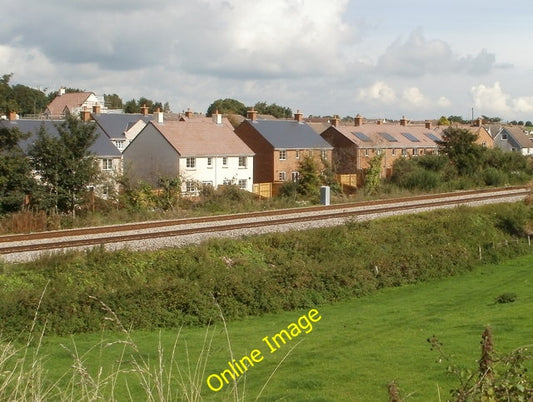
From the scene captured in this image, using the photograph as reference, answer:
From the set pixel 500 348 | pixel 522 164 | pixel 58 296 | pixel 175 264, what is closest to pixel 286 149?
pixel 522 164

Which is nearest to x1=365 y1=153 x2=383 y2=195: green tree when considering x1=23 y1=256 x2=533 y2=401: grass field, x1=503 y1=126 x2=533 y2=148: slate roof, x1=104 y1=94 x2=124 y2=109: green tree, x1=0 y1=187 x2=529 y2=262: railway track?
x1=0 y1=187 x2=529 y2=262: railway track

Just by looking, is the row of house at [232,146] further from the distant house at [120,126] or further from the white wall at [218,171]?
the distant house at [120,126]

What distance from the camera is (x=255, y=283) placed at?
23.3 metres

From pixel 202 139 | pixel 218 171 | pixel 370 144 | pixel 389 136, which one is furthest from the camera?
pixel 389 136

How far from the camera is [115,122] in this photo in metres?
68.8

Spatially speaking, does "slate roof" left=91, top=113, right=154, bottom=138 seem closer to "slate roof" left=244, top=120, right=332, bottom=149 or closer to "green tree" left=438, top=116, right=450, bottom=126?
"slate roof" left=244, top=120, right=332, bottom=149

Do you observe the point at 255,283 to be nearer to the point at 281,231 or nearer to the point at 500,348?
the point at 281,231

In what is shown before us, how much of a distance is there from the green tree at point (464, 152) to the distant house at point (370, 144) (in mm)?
5019

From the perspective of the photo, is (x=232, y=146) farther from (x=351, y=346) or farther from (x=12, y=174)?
(x=351, y=346)

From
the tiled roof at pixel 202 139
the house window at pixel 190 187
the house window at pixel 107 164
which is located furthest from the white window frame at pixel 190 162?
the house window at pixel 190 187

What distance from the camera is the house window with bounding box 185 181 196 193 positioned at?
1736 inches

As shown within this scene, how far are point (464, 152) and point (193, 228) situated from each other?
3946 centimetres

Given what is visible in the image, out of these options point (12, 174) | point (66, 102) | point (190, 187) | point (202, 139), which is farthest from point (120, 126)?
point (66, 102)

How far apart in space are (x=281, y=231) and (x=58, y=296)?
12.8m
